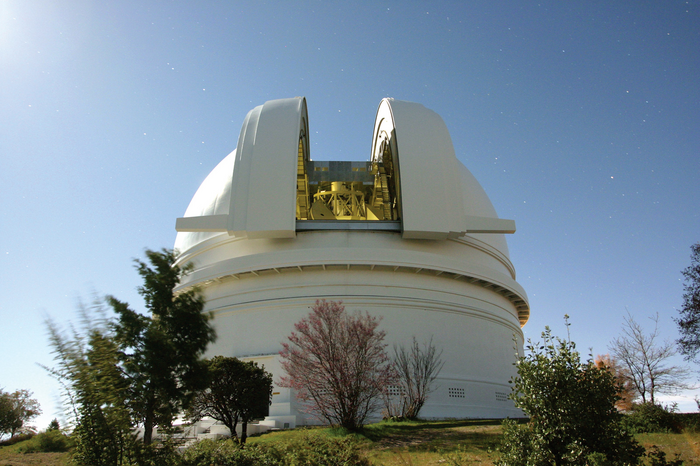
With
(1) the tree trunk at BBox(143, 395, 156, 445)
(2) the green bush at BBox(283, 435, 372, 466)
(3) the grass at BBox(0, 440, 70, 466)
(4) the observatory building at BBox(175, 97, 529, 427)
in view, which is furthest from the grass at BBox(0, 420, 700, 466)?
(4) the observatory building at BBox(175, 97, 529, 427)

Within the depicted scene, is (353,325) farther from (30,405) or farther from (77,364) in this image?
(30,405)

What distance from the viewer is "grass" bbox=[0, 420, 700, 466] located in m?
7.97

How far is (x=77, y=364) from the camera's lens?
5.48 metres

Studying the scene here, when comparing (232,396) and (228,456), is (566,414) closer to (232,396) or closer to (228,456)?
(228,456)

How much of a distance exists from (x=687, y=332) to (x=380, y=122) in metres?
14.4

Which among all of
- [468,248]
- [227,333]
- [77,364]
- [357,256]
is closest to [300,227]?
[357,256]

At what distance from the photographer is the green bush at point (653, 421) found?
1064 centimetres

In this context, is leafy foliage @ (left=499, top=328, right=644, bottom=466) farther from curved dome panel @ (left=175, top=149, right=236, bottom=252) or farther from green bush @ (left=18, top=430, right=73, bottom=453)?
curved dome panel @ (left=175, top=149, right=236, bottom=252)

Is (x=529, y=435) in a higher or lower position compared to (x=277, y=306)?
lower

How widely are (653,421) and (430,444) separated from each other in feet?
17.1

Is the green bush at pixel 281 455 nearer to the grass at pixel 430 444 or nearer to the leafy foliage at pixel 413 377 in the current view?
the grass at pixel 430 444

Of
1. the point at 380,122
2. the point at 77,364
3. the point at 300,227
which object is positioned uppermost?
the point at 380,122

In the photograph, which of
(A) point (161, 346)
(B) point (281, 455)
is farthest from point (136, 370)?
(B) point (281, 455)

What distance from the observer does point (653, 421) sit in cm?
1083
